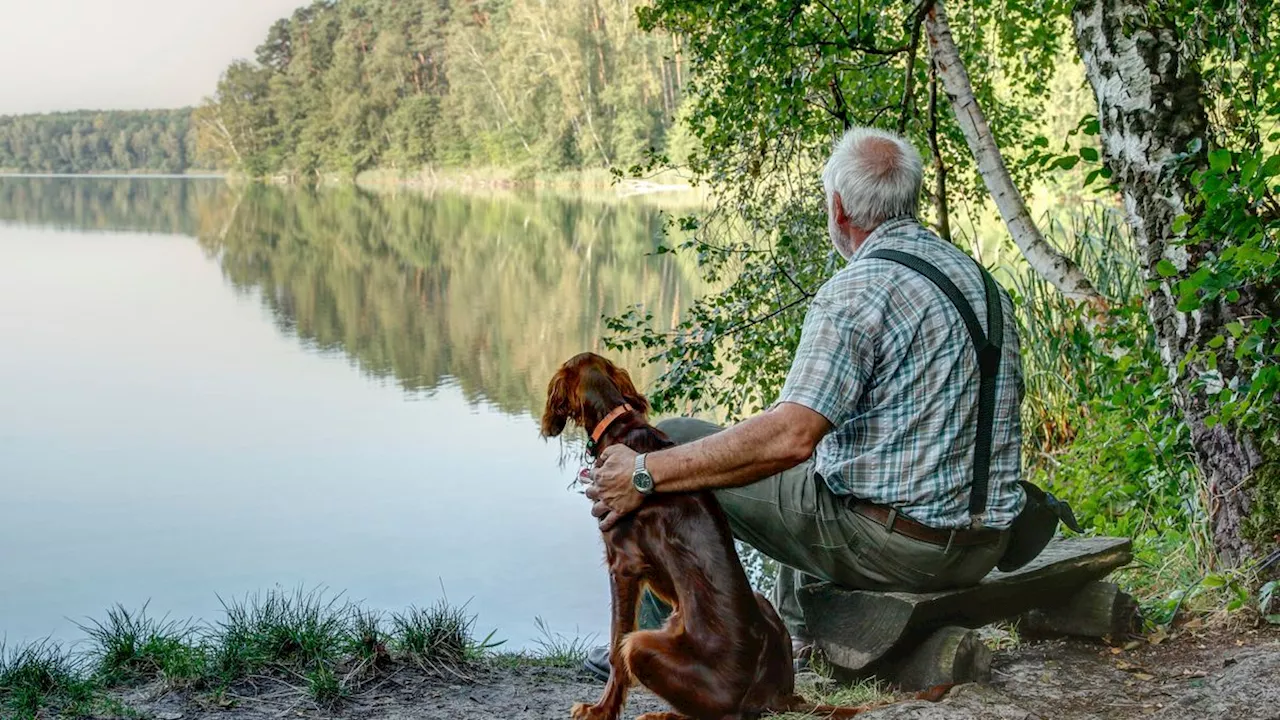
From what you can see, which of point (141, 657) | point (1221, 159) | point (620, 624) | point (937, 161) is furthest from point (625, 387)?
point (937, 161)

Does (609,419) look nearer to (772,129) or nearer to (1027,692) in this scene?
(1027,692)

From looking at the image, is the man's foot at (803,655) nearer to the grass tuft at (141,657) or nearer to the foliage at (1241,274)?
the foliage at (1241,274)

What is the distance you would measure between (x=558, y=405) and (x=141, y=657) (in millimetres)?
2129

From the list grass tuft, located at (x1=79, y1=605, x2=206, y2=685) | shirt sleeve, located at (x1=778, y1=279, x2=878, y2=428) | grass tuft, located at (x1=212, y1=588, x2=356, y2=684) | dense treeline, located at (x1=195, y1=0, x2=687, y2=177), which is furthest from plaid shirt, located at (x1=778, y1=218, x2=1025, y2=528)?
dense treeline, located at (x1=195, y1=0, x2=687, y2=177)

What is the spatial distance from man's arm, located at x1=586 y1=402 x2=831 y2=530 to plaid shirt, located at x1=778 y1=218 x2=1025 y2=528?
61 millimetres

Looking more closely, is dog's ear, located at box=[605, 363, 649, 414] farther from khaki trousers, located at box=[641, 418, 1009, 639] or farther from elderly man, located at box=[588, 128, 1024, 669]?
khaki trousers, located at box=[641, 418, 1009, 639]

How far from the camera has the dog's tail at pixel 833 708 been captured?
10.2ft

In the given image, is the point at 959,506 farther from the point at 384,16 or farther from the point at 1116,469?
the point at 384,16

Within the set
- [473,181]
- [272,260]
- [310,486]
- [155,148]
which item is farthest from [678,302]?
[155,148]

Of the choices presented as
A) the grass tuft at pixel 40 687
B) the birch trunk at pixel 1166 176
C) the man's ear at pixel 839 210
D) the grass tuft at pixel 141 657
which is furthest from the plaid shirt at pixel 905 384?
the grass tuft at pixel 40 687

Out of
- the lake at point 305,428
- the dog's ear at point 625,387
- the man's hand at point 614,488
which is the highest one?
the dog's ear at point 625,387

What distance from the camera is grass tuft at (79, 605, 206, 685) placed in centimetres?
411

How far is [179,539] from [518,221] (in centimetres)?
2993

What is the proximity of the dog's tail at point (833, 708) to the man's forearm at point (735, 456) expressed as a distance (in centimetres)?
59
